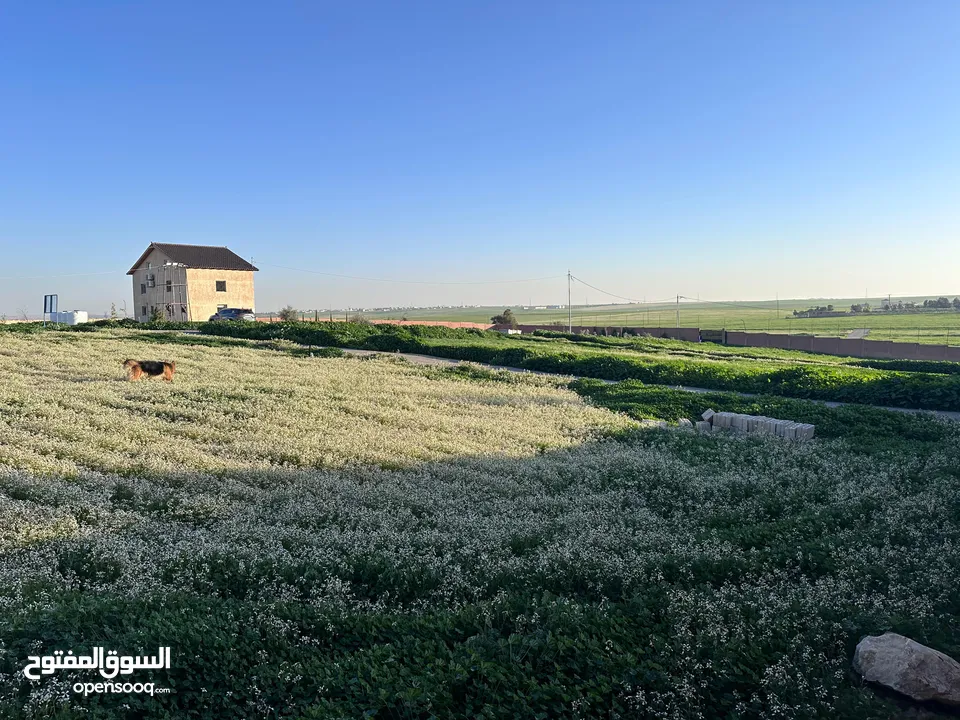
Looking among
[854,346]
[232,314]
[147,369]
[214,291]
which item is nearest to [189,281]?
[214,291]

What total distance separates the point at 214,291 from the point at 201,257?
3.36m

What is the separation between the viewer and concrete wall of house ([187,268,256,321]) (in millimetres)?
58844

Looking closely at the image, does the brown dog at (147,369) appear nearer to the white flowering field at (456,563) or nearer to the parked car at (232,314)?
the white flowering field at (456,563)

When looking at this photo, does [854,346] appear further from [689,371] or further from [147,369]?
[147,369]

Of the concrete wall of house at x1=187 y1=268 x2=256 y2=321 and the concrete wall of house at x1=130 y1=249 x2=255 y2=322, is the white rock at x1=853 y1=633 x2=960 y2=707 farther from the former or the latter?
the concrete wall of house at x1=187 y1=268 x2=256 y2=321

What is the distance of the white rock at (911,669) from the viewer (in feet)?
15.3

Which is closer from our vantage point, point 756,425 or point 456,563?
point 456,563

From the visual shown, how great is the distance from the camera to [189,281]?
58375mm

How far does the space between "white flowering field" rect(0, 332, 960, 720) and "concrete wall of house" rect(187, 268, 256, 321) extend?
46796 mm

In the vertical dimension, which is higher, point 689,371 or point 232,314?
point 232,314

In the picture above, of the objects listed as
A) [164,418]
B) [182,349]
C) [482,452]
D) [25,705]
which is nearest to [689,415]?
[482,452]

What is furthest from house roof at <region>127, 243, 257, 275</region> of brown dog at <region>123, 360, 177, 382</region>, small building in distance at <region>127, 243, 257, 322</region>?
brown dog at <region>123, 360, 177, 382</region>

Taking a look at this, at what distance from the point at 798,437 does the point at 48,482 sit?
1370cm

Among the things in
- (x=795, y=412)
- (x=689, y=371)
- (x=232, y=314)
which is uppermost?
(x=232, y=314)
